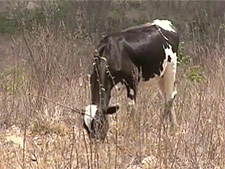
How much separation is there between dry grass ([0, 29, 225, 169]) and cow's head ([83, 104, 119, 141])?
99mm

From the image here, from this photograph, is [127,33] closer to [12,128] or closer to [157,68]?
[157,68]

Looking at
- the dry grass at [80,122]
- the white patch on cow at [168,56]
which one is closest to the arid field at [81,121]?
the dry grass at [80,122]

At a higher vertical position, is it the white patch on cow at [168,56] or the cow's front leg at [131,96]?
the white patch on cow at [168,56]

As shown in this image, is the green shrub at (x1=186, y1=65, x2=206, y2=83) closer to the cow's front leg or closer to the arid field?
the arid field

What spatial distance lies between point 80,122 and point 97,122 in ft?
1.98

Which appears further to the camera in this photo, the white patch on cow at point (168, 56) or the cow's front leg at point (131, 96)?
the white patch on cow at point (168, 56)

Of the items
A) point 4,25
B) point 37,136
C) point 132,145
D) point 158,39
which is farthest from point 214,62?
point 4,25

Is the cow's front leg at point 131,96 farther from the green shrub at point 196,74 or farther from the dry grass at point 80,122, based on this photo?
the green shrub at point 196,74

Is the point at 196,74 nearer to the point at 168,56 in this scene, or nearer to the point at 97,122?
the point at 168,56

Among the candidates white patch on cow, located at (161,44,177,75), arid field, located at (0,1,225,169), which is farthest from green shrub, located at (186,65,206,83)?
white patch on cow, located at (161,44,177,75)

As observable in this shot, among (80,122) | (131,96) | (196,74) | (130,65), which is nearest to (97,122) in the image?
(80,122)

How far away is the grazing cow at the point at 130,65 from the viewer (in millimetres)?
5871

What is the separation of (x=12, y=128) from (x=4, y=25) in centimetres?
1775

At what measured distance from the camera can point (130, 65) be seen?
21.6ft
